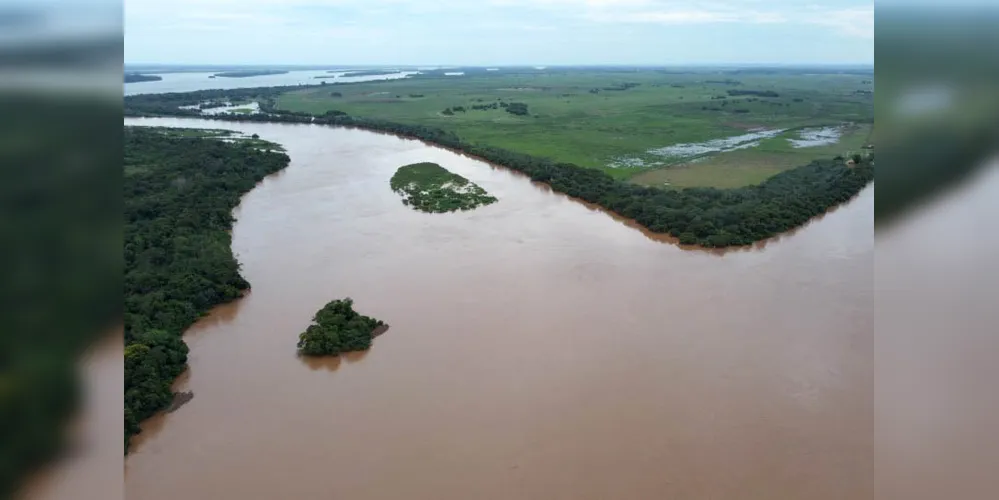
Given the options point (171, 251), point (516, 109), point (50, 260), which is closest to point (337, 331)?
point (171, 251)

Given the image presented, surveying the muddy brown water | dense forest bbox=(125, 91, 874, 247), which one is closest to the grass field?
dense forest bbox=(125, 91, 874, 247)

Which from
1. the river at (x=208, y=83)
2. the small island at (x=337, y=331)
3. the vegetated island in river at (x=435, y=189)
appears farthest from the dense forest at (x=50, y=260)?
the river at (x=208, y=83)

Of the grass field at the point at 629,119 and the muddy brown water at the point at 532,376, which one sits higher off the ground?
the grass field at the point at 629,119

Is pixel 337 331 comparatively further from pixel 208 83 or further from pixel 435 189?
pixel 208 83

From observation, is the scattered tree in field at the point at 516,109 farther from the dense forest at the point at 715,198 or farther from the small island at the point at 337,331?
the small island at the point at 337,331

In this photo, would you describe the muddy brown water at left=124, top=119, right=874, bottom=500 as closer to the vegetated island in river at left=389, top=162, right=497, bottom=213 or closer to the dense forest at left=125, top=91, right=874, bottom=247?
the dense forest at left=125, top=91, right=874, bottom=247

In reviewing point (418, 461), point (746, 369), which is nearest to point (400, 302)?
point (418, 461)

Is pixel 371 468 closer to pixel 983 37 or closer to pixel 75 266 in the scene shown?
pixel 75 266
